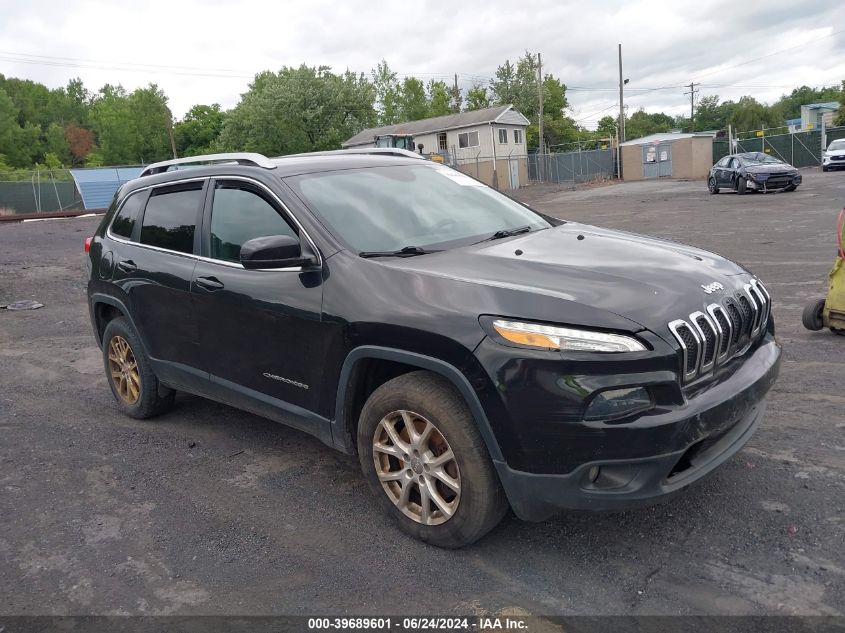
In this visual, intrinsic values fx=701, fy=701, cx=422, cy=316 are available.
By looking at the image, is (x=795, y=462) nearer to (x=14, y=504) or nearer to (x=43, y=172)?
(x=14, y=504)

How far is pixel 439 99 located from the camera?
8500 centimetres

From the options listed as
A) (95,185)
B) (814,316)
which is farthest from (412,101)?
(814,316)

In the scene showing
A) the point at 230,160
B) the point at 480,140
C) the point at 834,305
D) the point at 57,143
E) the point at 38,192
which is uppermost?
the point at 57,143

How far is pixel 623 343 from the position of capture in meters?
2.74

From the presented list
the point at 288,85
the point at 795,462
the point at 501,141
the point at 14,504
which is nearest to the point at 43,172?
the point at 288,85

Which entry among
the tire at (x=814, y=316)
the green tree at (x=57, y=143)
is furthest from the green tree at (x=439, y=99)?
the tire at (x=814, y=316)

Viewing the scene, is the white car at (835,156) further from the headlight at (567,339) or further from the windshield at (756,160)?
the headlight at (567,339)

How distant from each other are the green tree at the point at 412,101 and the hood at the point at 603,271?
83.1 metres

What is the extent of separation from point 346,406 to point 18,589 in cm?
168

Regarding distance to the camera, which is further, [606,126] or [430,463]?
[606,126]

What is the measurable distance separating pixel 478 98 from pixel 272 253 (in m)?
88.8

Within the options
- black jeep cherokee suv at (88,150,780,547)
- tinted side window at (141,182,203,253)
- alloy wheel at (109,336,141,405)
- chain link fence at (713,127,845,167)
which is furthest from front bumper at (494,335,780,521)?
chain link fence at (713,127,845,167)

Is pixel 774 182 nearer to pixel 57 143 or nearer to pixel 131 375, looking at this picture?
pixel 131 375

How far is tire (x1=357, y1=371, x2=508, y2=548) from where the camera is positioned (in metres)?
3.01
